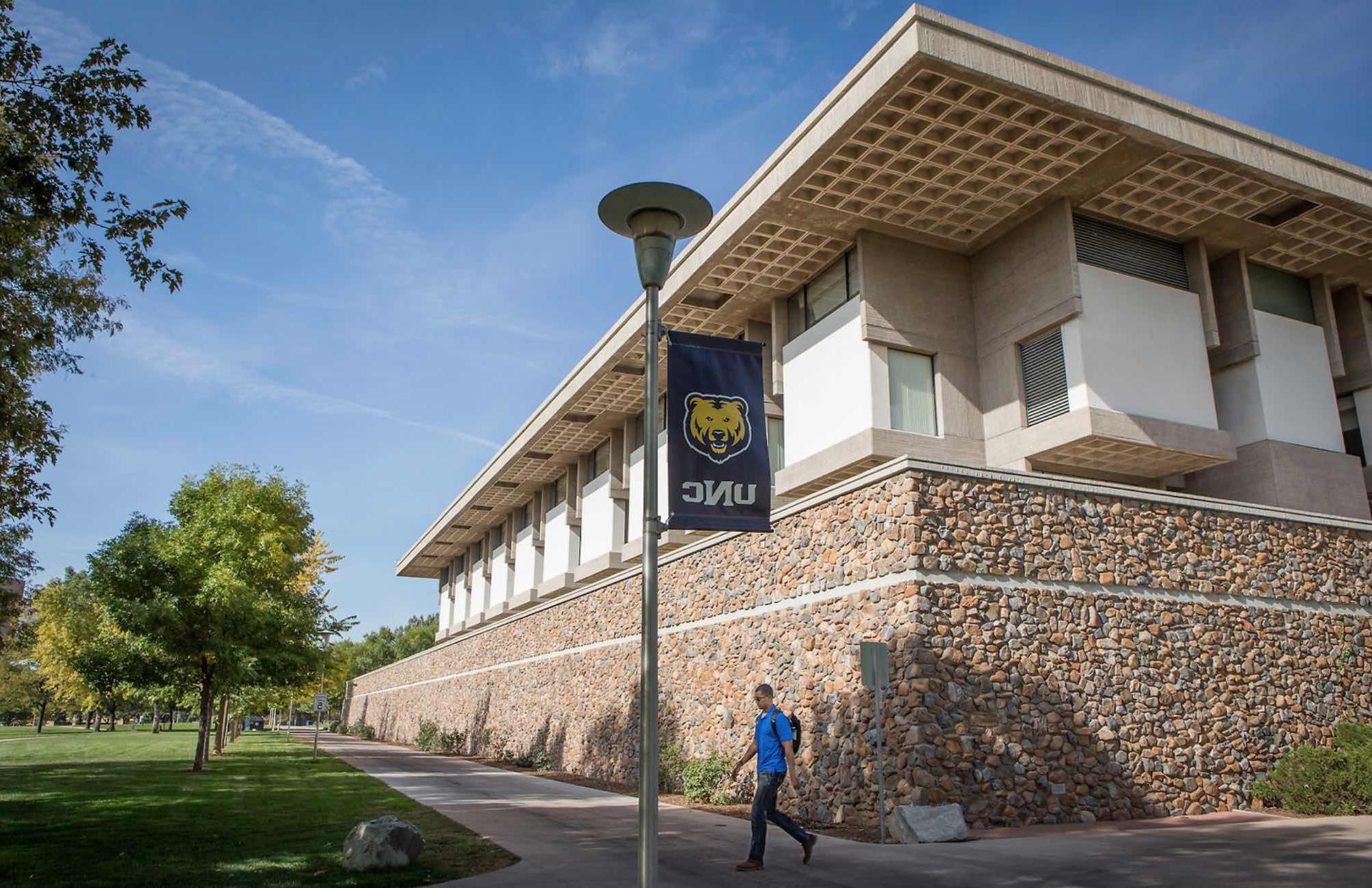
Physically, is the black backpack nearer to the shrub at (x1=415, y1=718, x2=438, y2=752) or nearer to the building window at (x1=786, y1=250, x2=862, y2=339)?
the building window at (x1=786, y1=250, x2=862, y2=339)

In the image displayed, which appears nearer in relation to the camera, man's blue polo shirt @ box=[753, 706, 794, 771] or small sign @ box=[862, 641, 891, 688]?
man's blue polo shirt @ box=[753, 706, 794, 771]

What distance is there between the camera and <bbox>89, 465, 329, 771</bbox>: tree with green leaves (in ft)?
86.8

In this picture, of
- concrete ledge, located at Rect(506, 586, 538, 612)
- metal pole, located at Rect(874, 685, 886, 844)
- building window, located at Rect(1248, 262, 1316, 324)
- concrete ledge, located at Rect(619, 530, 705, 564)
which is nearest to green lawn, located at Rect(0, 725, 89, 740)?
concrete ledge, located at Rect(506, 586, 538, 612)

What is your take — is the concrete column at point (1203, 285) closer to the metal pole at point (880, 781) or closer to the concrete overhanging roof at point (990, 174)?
the concrete overhanging roof at point (990, 174)

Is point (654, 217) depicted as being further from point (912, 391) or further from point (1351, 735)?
point (1351, 735)

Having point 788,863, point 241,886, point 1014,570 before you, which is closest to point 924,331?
point 1014,570

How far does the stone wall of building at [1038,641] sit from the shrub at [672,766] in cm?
48

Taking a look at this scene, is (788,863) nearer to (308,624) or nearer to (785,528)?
(785,528)

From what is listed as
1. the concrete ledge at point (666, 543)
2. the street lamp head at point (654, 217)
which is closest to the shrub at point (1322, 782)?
the concrete ledge at point (666, 543)

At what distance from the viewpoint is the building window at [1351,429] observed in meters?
23.8

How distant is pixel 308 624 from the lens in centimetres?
3025

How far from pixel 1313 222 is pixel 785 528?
14.5 metres

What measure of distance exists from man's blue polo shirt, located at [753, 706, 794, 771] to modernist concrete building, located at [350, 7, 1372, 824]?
12.0 feet

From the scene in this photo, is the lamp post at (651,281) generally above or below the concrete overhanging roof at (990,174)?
below
